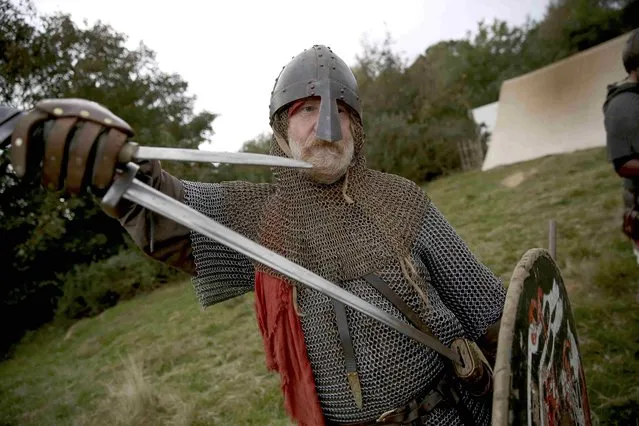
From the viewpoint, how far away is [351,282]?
4.52 feet

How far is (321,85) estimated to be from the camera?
4.76 feet

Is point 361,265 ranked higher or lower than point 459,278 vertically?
higher

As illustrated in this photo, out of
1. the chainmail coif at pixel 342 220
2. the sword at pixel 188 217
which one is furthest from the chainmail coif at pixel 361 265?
the sword at pixel 188 217

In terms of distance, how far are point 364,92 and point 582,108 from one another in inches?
319

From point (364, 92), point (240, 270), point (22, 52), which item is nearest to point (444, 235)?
point (240, 270)

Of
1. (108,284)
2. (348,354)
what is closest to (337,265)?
(348,354)

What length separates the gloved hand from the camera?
0.84m

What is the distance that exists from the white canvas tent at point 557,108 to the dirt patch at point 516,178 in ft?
5.86

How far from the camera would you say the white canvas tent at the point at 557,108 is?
9.59m

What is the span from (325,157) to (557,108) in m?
11.1

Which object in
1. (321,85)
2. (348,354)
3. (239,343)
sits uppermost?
(321,85)

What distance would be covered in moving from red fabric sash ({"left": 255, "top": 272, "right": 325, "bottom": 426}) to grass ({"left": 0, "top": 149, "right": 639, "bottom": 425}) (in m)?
1.71

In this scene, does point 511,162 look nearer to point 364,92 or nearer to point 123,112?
point 364,92

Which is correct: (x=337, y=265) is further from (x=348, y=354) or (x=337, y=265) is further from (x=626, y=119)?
(x=626, y=119)
